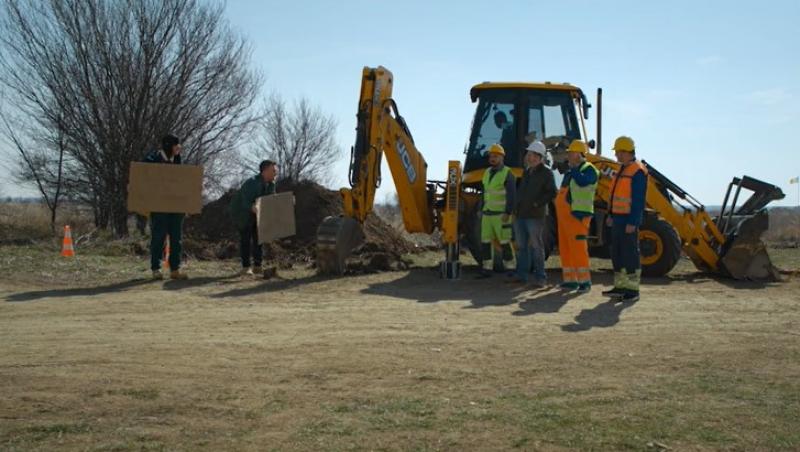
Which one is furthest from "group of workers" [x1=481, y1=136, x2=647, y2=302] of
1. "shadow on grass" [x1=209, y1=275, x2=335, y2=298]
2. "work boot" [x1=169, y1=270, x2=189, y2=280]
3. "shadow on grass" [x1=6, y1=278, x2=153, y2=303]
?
"shadow on grass" [x1=6, y1=278, x2=153, y2=303]

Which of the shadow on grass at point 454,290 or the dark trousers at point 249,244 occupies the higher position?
the dark trousers at point 249,244

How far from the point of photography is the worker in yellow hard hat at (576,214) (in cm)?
1052

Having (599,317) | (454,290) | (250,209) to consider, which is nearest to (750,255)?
(454,290)

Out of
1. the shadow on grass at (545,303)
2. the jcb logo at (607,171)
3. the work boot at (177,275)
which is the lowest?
the shadow on grass at (545,303)

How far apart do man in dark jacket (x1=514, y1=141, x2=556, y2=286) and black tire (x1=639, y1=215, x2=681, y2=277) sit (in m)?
2.61

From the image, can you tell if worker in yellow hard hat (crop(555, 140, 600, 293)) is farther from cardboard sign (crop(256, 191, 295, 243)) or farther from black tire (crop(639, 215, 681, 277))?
cardboard sign (crop(256, 191, 295, 243))

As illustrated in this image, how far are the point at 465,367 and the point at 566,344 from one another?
4.33 ft

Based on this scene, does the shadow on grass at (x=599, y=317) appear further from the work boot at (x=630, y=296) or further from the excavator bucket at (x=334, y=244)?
the excavator bucket at (x=334, y=244)

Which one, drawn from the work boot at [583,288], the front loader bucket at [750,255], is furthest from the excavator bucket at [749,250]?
the work boot at [583,288]

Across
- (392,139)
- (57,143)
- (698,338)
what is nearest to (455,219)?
(392,139)

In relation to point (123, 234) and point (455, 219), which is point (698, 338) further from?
point (123, 234)

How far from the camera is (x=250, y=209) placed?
12.4m

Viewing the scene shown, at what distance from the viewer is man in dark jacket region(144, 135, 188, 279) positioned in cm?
1180

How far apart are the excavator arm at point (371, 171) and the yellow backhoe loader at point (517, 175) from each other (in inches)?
0.6
